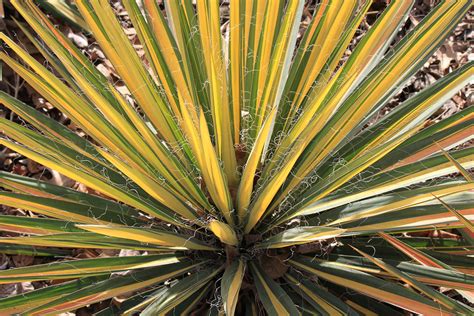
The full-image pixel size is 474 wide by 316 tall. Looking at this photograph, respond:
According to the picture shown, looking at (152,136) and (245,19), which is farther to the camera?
(245,19)

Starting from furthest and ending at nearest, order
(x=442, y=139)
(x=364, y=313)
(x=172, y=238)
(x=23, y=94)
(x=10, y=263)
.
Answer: (x=23, y=94)
(x=10, y=263)
(x=364, y=313)
(x=442, y=139)
(x=172, y=238)

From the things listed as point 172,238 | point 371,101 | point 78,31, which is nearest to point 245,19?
point 371,101

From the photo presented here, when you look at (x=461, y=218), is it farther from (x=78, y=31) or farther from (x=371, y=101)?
(x=78, y=31)

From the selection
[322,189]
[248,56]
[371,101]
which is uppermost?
[248,56]

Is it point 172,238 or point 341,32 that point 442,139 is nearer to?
point 341,32

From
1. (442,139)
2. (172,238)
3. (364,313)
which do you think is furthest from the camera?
(364,313)

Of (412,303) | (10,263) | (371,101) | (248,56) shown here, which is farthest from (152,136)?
(10,263)

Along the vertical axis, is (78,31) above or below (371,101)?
above
